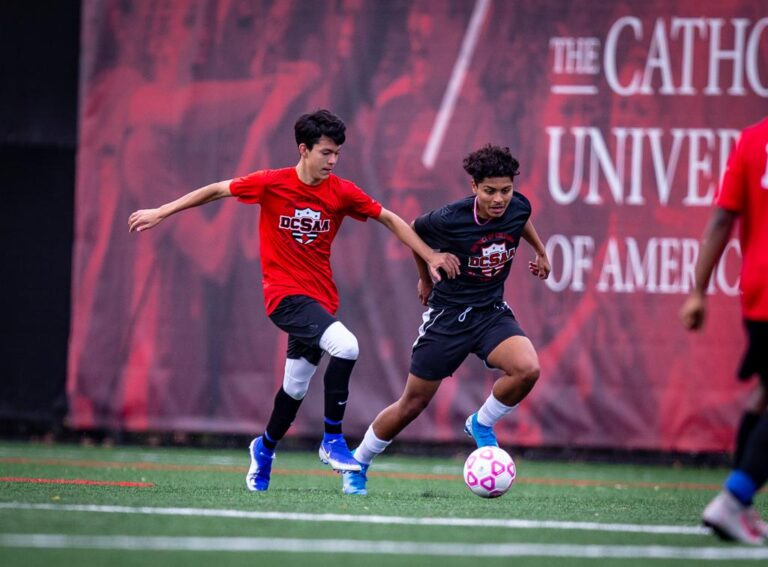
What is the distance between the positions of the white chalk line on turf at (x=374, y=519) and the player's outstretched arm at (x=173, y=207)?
172 centimetres

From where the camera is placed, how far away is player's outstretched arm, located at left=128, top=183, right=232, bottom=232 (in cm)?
664

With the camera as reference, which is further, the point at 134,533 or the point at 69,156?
the point at 69,156

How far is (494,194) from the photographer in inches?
262

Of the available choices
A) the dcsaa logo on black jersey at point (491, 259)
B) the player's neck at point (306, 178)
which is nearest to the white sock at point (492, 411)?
the dcsaa logo on black jersey at point (491, 259)

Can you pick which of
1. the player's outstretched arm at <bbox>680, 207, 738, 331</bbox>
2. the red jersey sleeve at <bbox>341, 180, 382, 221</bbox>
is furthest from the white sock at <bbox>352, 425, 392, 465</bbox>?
the player's outstretched arm at <bbox>680, 207, 738, 331</bbox>

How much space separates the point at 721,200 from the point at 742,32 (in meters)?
5.75

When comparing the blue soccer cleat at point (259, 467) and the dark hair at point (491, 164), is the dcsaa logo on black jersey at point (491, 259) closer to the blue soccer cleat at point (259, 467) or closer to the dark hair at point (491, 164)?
the dark hair at point (491, 164)

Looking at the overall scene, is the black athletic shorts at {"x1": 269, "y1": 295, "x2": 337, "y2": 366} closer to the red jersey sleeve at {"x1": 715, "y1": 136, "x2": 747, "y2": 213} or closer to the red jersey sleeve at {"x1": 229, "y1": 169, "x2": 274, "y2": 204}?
the red jersey sleeve at {"x1": 229, "y1": 169, "x2": 274, "y2": 204}

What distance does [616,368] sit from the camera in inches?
399

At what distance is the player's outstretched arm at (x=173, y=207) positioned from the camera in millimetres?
6641

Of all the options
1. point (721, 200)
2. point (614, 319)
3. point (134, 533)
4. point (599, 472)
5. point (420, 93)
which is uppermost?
point (420, 93)

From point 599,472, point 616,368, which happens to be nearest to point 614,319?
point 616,368

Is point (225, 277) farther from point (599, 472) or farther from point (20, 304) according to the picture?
point (599, 472)

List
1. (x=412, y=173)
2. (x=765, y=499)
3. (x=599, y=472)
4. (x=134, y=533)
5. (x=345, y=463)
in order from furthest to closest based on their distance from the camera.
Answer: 1. (x=412, y=173)
2. (x=599, y=472)
3. (x=765, y=499)
4. (x=345, y=463)
5. (x=134, y=533)
